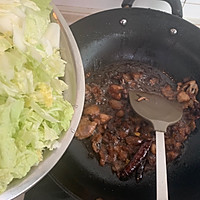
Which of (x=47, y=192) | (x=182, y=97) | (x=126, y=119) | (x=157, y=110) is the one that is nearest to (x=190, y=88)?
(x=182, y=97)

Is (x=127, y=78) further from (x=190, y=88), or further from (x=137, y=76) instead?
(x=190, y=88)

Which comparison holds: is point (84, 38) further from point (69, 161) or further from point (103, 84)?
point (69, 161)

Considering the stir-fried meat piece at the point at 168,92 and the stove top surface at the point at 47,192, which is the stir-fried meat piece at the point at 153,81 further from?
the stove top surface at the point at 47,192

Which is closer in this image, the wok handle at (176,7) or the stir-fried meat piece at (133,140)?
the stir-fried meat piece at (133,140)

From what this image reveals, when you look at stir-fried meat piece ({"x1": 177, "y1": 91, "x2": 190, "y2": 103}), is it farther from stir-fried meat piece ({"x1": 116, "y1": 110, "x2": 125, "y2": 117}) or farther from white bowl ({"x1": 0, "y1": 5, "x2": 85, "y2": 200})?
white bowl ({"x1": 0, "y1": 5, "x2": 85, "y2": 200})

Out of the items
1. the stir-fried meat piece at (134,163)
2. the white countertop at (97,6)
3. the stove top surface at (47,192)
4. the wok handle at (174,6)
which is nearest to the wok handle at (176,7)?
the wok handle at (174,6)

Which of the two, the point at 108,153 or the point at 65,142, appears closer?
the point at 65,142

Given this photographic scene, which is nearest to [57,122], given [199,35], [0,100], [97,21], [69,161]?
[0,100]
